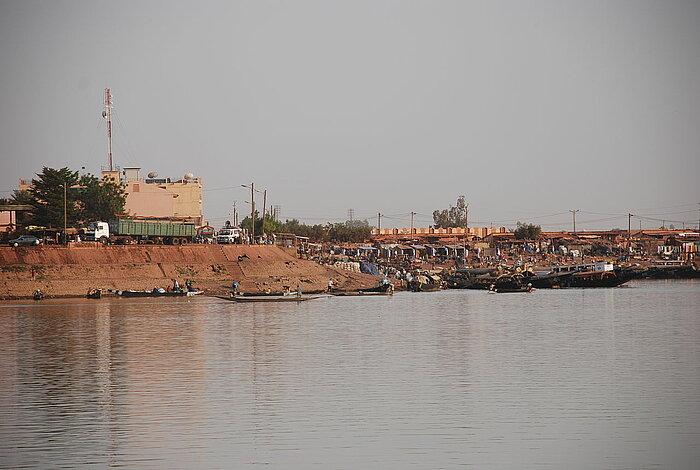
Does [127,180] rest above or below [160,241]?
above

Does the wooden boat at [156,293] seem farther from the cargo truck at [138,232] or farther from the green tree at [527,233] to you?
the green tree at [527,233]

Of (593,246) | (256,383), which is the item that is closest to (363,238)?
(593,246)

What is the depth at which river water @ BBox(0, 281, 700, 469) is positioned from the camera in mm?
21422

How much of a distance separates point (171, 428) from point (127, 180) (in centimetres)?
12377

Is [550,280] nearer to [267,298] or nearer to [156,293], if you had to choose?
[267,298]

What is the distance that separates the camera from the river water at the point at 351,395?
2142cm

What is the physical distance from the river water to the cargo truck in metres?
37.7

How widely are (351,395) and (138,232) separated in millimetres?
75072

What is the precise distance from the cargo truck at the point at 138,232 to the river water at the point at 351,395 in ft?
124

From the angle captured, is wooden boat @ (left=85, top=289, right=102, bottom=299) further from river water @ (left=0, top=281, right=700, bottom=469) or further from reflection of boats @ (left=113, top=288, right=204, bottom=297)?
river water @ (left=0, top=281, right=700, bottom=469)

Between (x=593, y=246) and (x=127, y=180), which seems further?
(x=593, y=246)

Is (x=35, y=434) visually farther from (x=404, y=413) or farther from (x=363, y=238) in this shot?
(x=363, y=238)

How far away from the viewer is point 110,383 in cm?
3262

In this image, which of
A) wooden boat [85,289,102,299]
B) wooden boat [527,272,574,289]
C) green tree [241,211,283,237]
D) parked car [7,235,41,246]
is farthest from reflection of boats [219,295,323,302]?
green tree [241,211,283,237]
